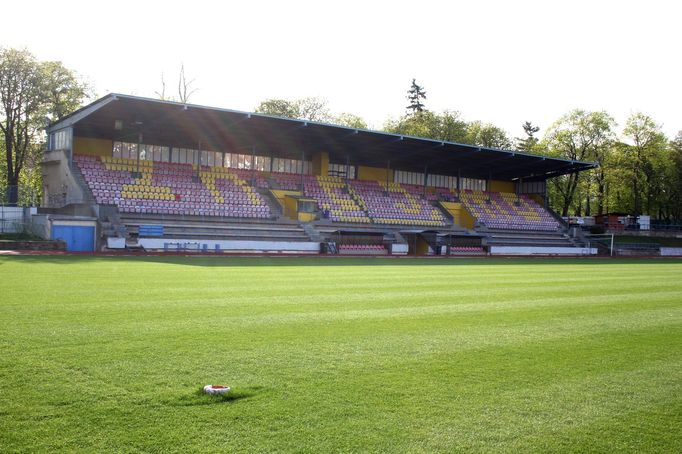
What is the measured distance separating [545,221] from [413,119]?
89.7ft

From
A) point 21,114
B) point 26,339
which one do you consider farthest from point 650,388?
point 21,114

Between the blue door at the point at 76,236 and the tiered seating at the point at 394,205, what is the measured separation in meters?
22.6

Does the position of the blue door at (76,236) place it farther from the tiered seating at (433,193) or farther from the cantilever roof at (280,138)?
the tiered seating at (433,193)

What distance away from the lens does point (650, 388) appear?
7086 millimetres

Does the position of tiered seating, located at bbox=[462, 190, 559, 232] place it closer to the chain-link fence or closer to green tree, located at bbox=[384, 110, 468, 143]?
green tree, located at bbox=[384, 110, 468, 143]

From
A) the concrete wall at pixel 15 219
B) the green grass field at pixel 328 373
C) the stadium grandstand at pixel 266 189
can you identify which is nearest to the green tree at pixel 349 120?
the stadium grandstand at pixel 266 189

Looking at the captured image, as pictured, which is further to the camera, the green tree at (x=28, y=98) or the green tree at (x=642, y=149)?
the green tree at (x=642, y=149)

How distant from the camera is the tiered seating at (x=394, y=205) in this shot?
49594 mm

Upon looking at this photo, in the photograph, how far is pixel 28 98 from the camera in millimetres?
47156

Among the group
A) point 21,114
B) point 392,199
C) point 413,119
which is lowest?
point 392,199

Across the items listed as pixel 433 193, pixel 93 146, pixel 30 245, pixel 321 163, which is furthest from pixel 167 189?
pixel 433 193

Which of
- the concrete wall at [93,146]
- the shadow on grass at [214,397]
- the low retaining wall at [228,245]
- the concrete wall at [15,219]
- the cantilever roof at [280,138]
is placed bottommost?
the shadow on grass at [214,397]

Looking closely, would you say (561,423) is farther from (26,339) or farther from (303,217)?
(303,217)

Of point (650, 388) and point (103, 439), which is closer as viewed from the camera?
point (103, 439)
